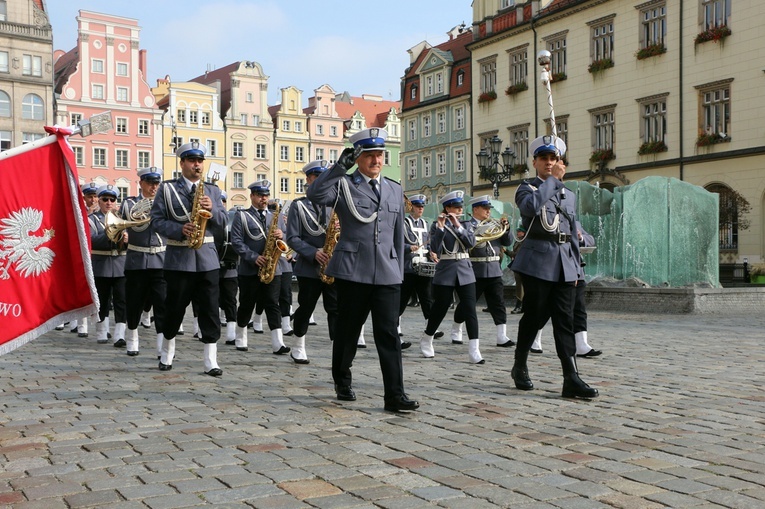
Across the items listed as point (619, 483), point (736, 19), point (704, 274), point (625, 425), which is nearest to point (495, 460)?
point (619, 483)

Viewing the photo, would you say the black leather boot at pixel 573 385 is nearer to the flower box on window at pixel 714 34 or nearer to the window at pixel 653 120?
the flower box on window at pixel 714 34

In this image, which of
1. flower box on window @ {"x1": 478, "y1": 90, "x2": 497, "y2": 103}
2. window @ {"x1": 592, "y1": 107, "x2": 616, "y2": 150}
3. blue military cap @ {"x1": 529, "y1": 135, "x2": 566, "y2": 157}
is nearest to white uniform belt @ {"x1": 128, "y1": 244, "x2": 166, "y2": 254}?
blue military cap @ {"x1": 529, "y1": 135, "x2": 566, "y2": 157}

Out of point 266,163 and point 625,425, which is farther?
point 266,163

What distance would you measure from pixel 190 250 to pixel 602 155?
3163 cm

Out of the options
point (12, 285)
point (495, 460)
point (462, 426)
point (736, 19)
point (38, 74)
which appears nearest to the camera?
point (495, 460)

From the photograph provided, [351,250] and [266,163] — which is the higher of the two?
[266,163]

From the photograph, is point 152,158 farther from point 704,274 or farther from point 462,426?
point 462,426

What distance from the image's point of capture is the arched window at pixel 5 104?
6216 centimetres

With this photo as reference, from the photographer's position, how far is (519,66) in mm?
44469

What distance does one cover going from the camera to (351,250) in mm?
7191

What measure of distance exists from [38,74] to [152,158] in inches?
440

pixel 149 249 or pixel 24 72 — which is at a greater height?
pixel 24 72

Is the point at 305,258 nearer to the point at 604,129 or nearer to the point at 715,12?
the point at 715,12

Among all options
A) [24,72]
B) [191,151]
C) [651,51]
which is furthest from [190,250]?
[24,72]
